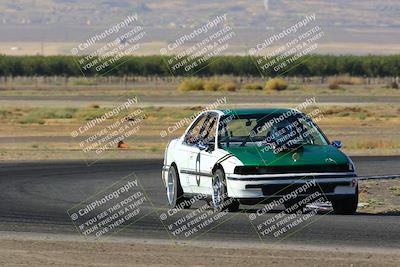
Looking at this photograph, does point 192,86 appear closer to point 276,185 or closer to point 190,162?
point 190,162

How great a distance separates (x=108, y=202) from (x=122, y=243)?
621 cm

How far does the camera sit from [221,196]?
17250mm

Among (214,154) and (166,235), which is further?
(214,154)

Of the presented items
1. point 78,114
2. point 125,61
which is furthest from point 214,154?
point 125,61

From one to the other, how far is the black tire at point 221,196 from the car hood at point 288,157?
A: 395 mm

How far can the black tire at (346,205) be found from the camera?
17.2m

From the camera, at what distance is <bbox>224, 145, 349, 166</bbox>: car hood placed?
1688cm

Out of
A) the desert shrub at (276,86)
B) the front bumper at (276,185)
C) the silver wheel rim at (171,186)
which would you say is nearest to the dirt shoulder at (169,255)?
the front bumper at (276,185)

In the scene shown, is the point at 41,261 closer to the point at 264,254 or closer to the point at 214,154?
the point at 264,254

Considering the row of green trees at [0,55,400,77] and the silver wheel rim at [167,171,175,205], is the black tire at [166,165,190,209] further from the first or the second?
the row of green trees at [0,55,400,77]

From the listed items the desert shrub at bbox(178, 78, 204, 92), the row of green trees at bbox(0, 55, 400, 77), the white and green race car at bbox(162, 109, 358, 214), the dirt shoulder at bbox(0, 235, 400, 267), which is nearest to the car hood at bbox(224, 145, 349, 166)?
the white and green race car at bbox(162, 109, 358, 214)

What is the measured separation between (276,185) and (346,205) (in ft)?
4.09

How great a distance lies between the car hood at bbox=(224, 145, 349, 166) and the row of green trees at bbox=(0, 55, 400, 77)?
14707 cm

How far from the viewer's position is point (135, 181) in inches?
986
